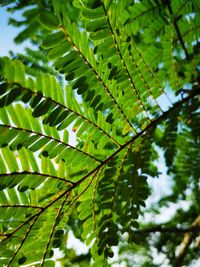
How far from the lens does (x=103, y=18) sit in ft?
3.60

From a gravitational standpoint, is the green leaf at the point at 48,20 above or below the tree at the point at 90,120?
above

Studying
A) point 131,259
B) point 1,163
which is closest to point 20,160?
point 1,163

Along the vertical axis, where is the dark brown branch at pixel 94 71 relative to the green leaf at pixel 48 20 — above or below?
below

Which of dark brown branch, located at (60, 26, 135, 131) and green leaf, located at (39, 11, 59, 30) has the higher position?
green leaf, located at (39, 11, 59, 30)

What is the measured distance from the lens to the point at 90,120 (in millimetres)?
1346

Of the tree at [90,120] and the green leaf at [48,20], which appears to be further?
the tree at [90,120]

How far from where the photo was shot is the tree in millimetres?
1092

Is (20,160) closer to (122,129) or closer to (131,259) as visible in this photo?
(122,129)

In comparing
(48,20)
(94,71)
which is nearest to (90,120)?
(94,71)

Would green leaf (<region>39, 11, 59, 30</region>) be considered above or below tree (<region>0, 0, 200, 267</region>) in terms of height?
above

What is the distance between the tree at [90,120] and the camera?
3.58ft

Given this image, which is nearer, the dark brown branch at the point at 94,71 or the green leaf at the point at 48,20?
the green leaf at the point at 48,20

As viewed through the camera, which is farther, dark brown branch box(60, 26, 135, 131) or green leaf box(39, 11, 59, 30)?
dark brown branch box(60, 26, 135, 131)

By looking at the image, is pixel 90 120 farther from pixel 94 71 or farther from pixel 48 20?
pixel 48 20
